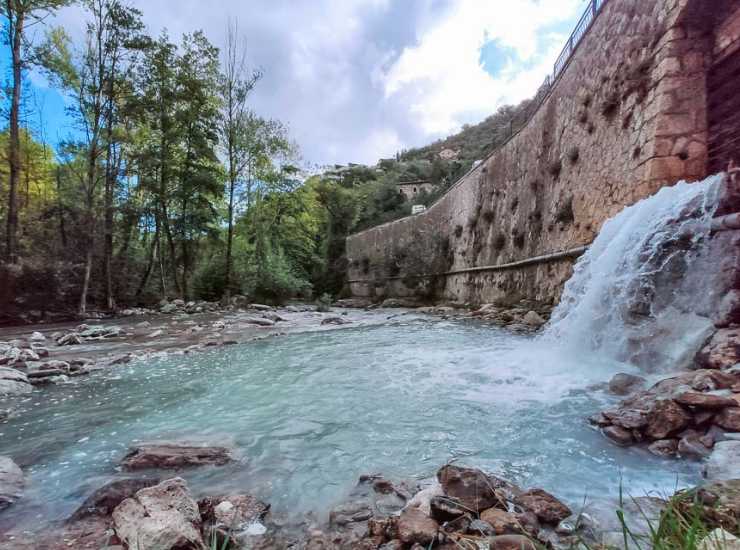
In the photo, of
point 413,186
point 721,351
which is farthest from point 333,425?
point 413,186

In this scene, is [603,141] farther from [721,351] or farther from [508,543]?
[508,543]

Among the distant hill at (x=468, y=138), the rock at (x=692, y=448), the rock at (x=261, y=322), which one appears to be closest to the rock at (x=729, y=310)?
the rock at (x=692, y=448)

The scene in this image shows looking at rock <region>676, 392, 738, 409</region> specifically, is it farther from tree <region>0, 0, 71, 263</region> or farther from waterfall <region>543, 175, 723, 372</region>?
tree <region>0, 0, 71, 263</region>

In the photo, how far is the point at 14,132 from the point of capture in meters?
10.8

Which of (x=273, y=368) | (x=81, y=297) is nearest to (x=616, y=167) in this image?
(x=273, y=368)

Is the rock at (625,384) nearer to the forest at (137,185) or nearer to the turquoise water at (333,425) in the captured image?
the turquoise water at (333,425)

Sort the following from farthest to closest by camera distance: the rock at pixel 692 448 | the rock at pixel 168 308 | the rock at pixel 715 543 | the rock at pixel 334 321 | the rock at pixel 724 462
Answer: the rock at pixel 168 308 → the rock at pixel 334 321 → the rock at pixel 692 448 → the rock at pixel 724 462 → the rock at pixel 715 543

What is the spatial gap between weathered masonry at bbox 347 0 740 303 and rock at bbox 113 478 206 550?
21.7 ft

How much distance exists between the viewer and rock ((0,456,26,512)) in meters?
1.88

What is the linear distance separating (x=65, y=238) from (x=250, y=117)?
9.56 meters

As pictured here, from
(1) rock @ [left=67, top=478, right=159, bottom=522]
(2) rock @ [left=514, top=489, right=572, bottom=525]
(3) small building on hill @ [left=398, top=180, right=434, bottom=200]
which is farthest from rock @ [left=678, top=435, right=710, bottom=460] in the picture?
(3) small building on hill @ [left=398, top=180, right=434, bottom=200]

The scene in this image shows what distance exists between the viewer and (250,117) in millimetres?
17719

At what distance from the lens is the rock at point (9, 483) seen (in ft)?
Result: 6.17

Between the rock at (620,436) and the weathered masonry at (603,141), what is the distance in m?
4.42
